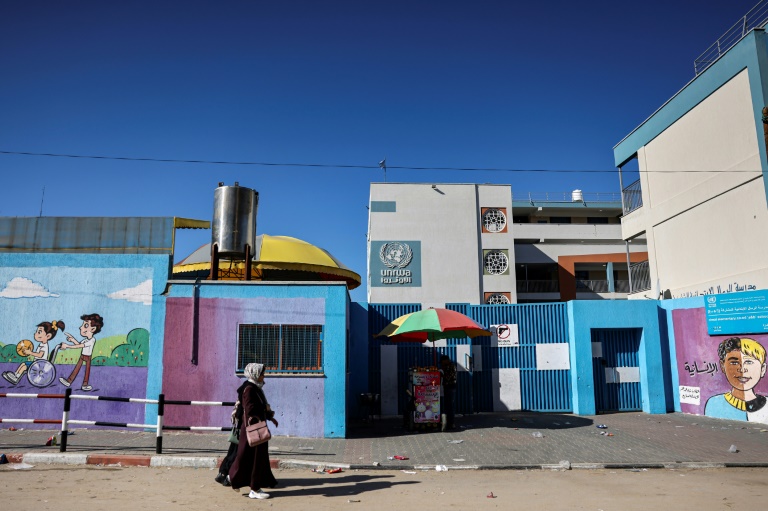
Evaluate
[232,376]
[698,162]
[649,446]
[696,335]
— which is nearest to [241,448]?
[232,376]

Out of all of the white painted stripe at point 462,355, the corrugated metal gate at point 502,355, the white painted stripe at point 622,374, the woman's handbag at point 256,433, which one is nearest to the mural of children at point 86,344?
the woman's handbag at point 256,433

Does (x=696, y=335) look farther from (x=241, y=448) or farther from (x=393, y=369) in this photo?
(x=241, y=448)

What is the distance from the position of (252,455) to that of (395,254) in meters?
27.1

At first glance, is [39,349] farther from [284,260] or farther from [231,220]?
[284,260]

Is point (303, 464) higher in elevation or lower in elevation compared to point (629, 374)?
lower

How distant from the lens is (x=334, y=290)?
492 inches

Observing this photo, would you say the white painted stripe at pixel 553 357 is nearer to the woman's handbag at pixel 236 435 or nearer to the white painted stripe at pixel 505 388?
the white painted stripe at pixel 505 388

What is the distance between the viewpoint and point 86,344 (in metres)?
12.3

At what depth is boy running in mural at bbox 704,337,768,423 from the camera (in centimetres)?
1349

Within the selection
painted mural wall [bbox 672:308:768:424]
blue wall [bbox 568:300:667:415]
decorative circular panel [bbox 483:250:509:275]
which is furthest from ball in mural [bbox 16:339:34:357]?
decorative circular panel [bbox 483:250:509:275]

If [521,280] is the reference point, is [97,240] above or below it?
below

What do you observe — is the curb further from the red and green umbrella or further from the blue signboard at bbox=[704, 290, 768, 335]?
the blue signboard at bbox=[704, 290, 768, 335]

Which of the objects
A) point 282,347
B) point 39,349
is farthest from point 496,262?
point 39,349

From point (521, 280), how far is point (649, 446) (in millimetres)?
31645
